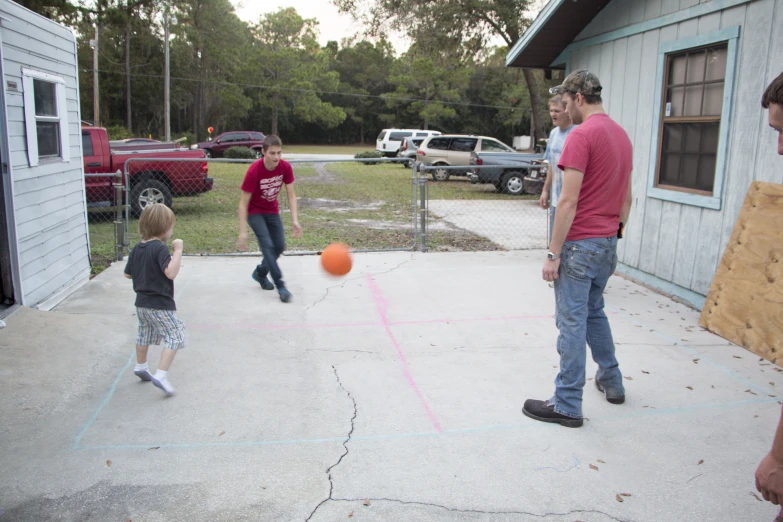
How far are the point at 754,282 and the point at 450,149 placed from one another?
56.6 feet

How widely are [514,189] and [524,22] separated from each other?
9.23 meters

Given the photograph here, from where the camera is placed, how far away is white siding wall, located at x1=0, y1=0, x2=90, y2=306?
5.55 metres

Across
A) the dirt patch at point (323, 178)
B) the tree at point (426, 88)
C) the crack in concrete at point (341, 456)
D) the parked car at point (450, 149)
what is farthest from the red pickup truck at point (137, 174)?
the tree at point (426, 88)

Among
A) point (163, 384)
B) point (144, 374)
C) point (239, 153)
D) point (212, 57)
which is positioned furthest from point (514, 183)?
point (212, 57)

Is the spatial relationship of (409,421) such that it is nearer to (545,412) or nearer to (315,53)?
(545,412)

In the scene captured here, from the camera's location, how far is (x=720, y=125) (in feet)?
19.8

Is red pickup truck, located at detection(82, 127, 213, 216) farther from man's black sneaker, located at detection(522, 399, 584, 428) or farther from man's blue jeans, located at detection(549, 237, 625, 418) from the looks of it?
man's blue jeans, located at detection(549, 237, 625, 418)

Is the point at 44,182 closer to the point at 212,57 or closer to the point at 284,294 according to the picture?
the point at 284,294

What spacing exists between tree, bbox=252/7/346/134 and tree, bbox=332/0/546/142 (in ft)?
99.3

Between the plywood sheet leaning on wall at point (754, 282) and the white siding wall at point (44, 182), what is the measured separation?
6086 millimetres

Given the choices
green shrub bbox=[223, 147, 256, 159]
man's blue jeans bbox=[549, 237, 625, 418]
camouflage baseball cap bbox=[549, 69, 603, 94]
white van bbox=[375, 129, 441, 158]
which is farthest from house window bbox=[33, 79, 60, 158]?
white van bbox=[375, 129, 441, 158]

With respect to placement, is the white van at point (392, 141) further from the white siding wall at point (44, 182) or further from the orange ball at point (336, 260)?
the orange ball at point (336, 260)

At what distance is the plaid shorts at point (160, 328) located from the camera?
4.09m

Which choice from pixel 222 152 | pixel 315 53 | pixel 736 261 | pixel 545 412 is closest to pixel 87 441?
pixel 545 412
